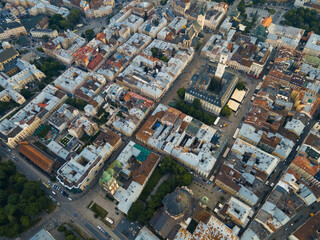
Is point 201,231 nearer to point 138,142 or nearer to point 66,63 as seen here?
point 138,142

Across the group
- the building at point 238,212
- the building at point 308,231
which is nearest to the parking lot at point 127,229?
the building at point 238,212

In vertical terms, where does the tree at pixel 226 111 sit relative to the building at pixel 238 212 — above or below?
above

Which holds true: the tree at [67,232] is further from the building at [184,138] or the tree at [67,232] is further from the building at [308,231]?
the building at [308,231]

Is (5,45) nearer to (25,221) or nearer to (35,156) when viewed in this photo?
(35,156)

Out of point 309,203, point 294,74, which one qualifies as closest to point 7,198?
point 309,203

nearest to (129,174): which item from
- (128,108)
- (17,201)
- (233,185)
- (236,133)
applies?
(128,108)


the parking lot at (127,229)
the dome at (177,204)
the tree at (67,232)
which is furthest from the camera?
the parking lot at (127,229)
